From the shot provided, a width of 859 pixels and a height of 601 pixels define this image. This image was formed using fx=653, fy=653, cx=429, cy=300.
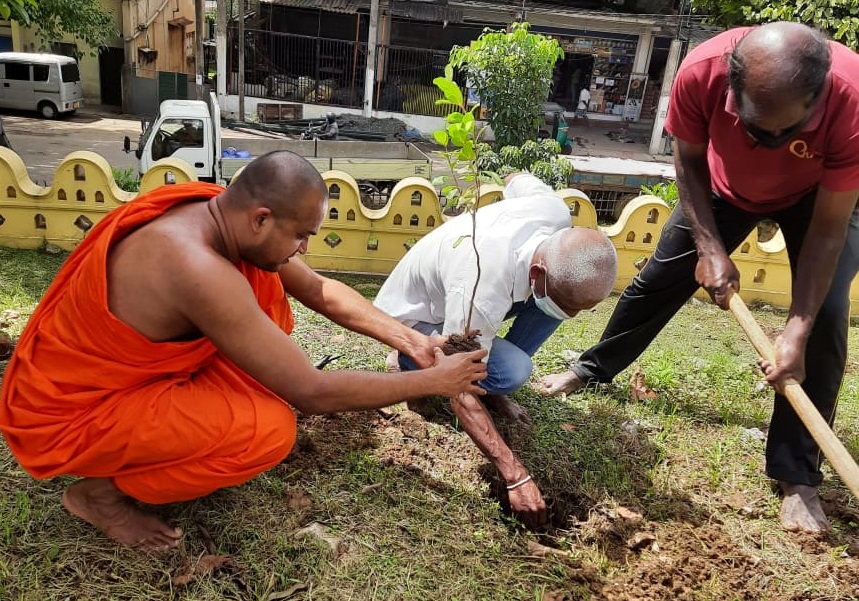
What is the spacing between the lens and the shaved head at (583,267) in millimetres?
2422

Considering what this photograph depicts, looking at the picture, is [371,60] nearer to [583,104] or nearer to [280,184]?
[583,104]

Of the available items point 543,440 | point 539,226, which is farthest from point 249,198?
point 543,440

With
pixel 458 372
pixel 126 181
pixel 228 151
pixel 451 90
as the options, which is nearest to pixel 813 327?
pixel 458 372

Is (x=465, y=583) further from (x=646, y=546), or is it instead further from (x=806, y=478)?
(x=806, y=478)

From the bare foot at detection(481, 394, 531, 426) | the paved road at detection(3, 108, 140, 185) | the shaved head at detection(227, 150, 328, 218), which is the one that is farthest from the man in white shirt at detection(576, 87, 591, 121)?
the shaved head at detection(227, 150, 328, 218)

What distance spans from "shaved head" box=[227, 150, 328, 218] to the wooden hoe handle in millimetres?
1701

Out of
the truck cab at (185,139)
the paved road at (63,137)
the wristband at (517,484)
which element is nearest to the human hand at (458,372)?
the wristband at (517,484)

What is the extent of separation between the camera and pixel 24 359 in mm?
2053

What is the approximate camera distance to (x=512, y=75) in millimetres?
7977

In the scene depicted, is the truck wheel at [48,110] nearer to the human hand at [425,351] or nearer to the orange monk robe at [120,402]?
the orange monk robe at [120,402]

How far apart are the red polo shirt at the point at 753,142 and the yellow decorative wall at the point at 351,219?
2.11 metres

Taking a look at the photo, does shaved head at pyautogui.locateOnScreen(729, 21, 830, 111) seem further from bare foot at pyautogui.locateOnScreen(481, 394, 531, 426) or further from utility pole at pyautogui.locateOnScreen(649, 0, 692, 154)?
utility pole at pyautogui.locateOnScreen(649, 0, 692, 154)

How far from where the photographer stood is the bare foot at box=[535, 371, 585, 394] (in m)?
3.48

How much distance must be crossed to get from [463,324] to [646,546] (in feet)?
3.63
